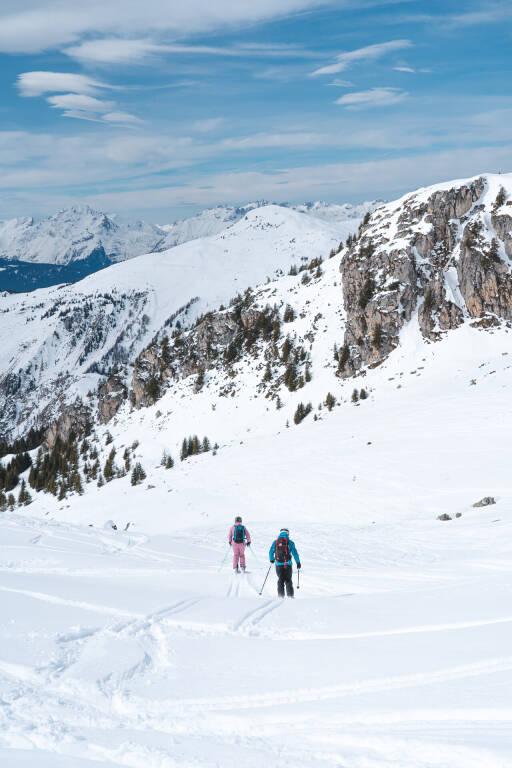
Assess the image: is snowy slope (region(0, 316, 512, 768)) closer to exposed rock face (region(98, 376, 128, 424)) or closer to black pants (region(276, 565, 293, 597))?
black pants (region(276, 565, 293, 597))

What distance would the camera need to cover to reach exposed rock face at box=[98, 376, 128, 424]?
111 m

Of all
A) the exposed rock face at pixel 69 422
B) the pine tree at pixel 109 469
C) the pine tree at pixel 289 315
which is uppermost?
the pine tree at pixel 289 315

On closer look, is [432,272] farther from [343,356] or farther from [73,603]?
[73,603]

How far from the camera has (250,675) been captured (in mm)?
8312

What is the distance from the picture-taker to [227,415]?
79.0 meters

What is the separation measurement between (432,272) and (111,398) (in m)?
69.2

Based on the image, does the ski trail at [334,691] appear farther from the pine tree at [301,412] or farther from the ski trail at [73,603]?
the pine tree at [301,412]

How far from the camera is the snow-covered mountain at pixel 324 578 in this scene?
647 cm

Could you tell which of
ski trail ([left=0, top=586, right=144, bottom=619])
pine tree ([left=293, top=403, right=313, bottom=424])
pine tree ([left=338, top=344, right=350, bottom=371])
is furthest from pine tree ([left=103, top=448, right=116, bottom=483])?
ski trail ([left=0, top=586, right=144, bottom=619])

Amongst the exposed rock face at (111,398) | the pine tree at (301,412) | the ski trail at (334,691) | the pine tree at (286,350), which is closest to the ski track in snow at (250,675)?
the ski trail at (334,691)

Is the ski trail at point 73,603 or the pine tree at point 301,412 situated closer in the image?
the ski trail at point 73,603

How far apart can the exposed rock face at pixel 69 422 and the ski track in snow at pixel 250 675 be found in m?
113

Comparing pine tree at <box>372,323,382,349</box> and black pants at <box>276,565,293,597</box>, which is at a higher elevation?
pine tree at <box>372,323,382,349</box>

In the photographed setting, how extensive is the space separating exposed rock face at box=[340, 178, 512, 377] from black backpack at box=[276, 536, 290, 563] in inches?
2221
